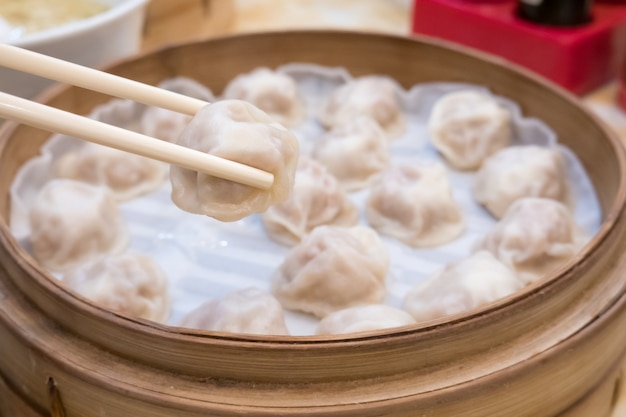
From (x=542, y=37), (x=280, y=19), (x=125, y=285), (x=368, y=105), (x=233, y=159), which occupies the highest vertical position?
(x=233, y=159)

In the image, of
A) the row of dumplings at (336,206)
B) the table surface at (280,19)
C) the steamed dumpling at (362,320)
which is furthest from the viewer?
the table surface at (280,19)

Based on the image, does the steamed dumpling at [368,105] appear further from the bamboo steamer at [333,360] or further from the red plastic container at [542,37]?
the bamboo steamer at [333,360]

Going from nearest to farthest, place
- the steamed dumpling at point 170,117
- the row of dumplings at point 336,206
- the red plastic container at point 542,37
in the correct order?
the row of dumplings at point 336,206, the steamed dumpling at point 170,117, the red plastic container at point 542,37

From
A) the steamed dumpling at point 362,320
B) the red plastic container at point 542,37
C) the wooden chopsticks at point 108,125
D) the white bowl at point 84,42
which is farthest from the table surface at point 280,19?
A: the wooden chopsticks at point 108,125

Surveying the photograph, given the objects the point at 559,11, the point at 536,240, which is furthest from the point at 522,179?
the point at 559,11

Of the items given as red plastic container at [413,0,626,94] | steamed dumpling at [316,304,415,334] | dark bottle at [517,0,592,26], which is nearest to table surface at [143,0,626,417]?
red plastic container at [413,0,626,94]

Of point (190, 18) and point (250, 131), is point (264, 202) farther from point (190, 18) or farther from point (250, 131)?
point (190, 18)

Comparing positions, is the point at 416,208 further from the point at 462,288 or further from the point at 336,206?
the point at 462,288

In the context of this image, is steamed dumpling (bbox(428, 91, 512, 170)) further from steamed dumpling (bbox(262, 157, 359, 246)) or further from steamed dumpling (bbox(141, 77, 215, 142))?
steamed dumpling (bbox(141, 77, 215, 142))
